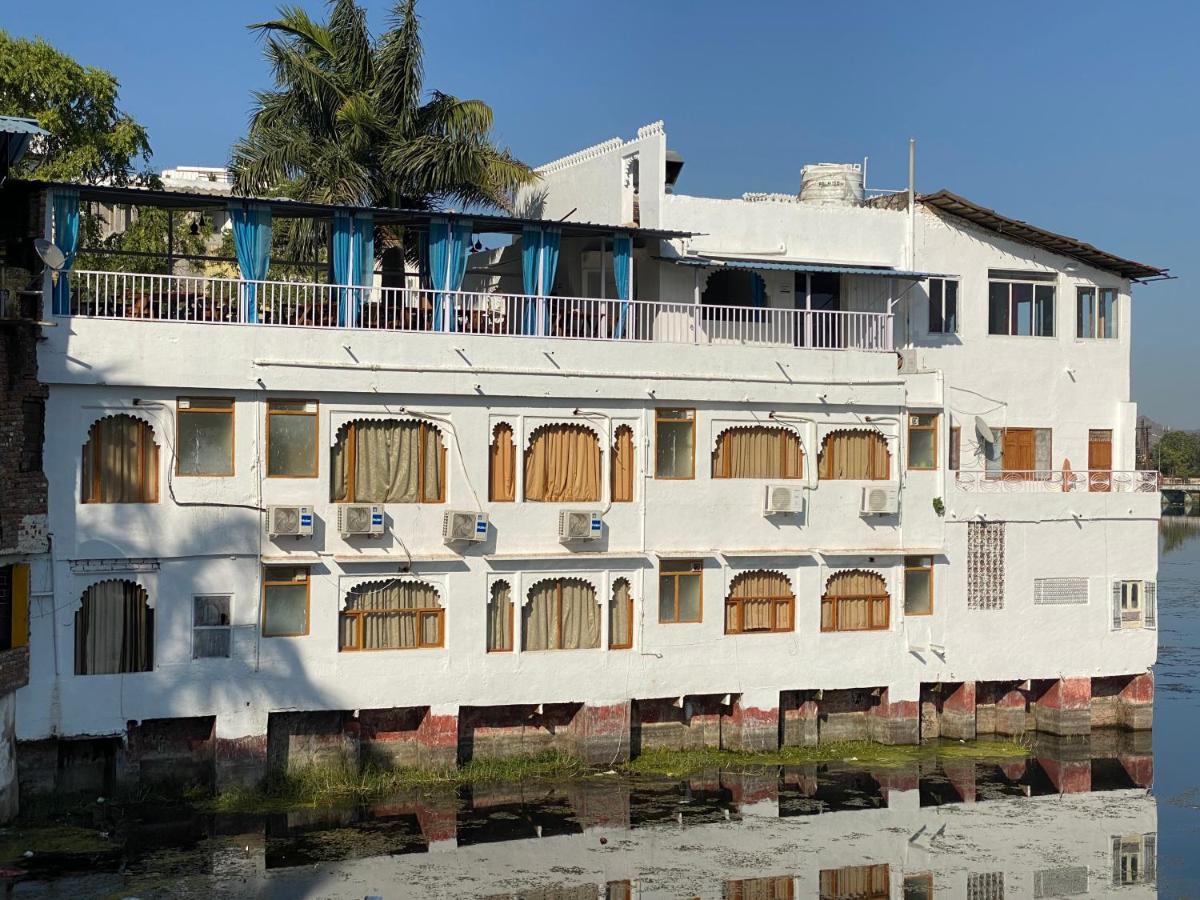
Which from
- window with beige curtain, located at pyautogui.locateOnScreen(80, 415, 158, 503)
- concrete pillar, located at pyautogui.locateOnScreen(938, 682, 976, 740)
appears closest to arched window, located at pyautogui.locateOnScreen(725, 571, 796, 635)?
concrete pillar, located at pyautogui.locateOnScreen(938, 682, 976, 740)

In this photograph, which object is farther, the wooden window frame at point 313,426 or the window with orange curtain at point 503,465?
the window with orange curtain at point 503,465

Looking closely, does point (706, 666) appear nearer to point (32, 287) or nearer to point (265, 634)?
point (265, 634)

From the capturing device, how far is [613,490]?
77.4 feet

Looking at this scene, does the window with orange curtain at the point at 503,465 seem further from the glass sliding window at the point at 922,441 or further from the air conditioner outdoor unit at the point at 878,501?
the glass sliding window at the point at 922,441

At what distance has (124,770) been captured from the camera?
20.9 metres

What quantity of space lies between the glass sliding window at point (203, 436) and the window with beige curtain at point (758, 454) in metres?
7.51

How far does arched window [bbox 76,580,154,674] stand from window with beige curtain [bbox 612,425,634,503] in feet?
23.0

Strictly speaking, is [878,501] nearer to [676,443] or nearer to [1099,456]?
[676,443]

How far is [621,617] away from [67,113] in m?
14.7

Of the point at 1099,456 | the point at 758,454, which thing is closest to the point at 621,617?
the point at 758,454

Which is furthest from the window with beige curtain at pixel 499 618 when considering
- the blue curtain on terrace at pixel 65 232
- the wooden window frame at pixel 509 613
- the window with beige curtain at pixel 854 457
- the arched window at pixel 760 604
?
the blue curtain on terrace at pixel 65 232

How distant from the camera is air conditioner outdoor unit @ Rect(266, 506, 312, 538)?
2128cm

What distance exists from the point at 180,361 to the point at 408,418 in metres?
3.29

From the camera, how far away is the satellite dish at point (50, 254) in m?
20.1
